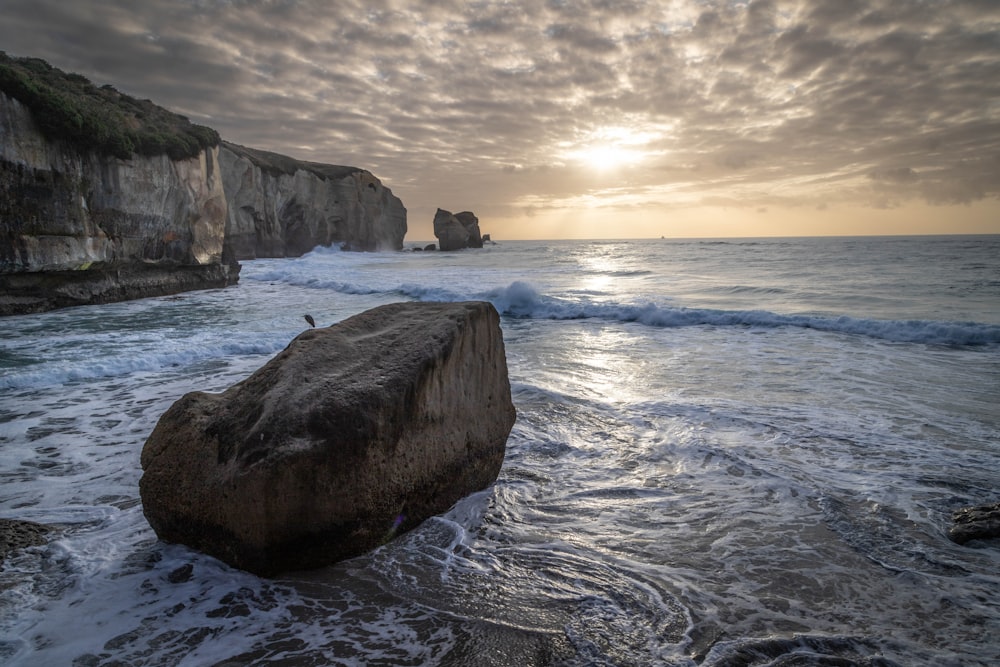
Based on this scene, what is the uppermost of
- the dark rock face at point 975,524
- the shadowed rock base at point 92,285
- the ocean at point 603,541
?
the shadowed rock base at point 92,285

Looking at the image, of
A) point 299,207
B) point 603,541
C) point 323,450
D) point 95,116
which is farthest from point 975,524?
point 299,207

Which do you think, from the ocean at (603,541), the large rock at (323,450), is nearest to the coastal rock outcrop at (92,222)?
the ocean at (603,541)

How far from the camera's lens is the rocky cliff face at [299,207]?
43.3m

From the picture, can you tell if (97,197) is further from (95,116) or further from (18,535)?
(18,535)

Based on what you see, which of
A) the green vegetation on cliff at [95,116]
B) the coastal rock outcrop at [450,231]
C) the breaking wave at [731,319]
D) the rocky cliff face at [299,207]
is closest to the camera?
the breaking wave at [731,319]

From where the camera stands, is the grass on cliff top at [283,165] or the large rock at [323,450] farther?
the grass on cliff top at [283,165]

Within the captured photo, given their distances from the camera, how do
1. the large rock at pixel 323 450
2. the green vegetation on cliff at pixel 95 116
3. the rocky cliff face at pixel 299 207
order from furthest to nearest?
the rocky cliff face at pixel 299 207 < the green vegetation on cliff at pixel 95 116 < the large rock at pixel 323 450

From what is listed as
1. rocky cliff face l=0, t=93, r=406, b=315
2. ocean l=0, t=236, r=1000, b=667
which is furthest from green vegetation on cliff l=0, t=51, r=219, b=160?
ocean l=0, t=236, r=1000, b=667

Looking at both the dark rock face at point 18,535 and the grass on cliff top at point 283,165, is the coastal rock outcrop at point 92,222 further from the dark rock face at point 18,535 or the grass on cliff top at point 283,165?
the grass on cliff top at point 283,165

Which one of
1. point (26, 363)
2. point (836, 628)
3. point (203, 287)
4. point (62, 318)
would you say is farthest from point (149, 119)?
point (836, 628)

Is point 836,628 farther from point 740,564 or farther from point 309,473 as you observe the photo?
point 309,473

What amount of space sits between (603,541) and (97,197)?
1976 centimetres

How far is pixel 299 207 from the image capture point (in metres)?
52.7

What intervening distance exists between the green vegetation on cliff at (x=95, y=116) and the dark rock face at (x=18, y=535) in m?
15.8
